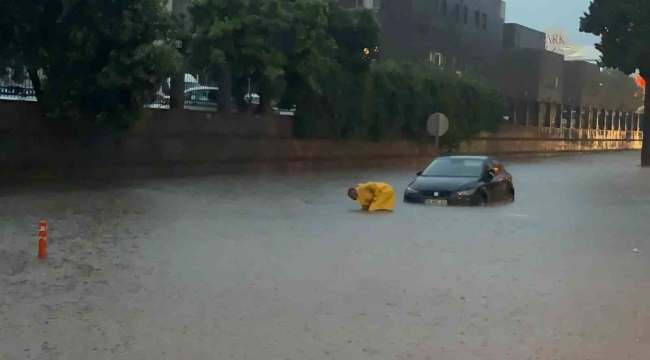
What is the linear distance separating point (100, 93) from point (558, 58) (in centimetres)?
5592

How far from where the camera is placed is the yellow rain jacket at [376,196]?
63.0 feet

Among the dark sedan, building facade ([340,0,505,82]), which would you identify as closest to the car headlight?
the dark sedan

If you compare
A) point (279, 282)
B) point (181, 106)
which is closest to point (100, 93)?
point (181, 106)

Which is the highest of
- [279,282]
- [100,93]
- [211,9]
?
[211,9]

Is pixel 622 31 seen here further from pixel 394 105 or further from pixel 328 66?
pixel 328 66

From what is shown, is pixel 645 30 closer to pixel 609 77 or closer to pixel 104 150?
pixel 104 150

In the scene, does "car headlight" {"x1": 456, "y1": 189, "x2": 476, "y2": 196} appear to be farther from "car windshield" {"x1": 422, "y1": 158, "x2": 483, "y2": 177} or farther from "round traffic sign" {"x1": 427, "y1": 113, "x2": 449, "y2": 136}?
"round traffic sign" {"x1": 427, "y1": 113, "x2": 449, "y2": 136}

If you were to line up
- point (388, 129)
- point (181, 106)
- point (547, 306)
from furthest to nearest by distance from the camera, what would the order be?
point (388, 129) → point (181, 106) → point (547, 306)

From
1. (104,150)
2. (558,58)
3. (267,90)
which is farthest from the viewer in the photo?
(558,58)

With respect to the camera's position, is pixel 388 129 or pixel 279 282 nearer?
pixel 279 282

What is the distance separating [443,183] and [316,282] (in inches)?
426

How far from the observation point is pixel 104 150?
89.8 feet

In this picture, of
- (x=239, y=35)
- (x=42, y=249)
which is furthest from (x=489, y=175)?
(x=239, y=35)

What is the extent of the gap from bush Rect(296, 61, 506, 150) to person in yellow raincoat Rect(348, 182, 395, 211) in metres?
16.5
